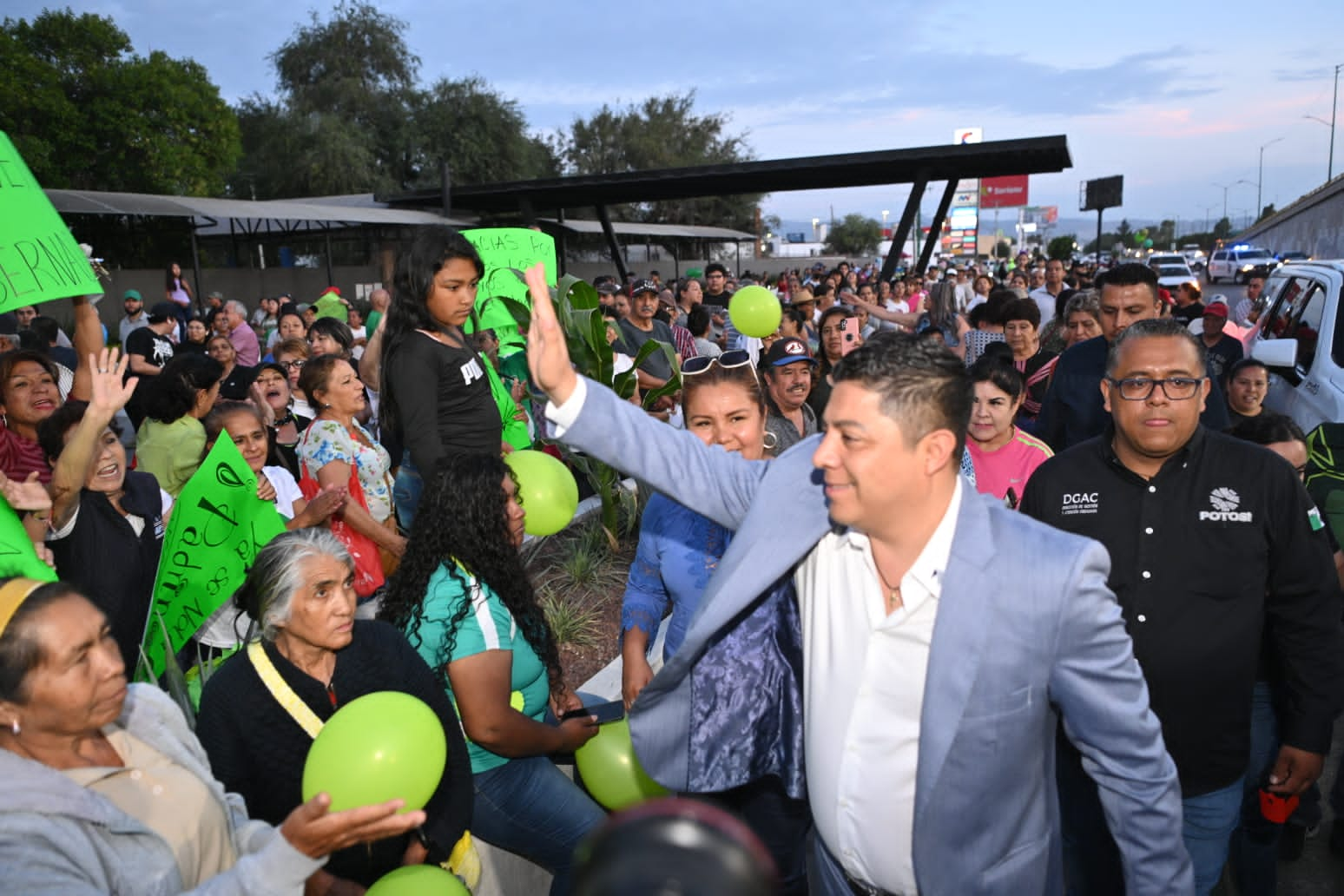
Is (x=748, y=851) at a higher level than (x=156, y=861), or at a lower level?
higher

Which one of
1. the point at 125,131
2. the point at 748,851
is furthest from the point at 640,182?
the point at 125,131

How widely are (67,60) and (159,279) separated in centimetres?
1528

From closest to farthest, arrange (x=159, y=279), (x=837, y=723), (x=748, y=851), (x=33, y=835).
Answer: (x=748, y=851) < (x=33, y=835) < (x=837, y=723) < (x=159, y=279)

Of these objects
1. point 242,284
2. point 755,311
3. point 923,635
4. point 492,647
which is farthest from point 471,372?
point 242,284

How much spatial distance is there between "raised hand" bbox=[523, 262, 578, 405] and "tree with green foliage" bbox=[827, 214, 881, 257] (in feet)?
251

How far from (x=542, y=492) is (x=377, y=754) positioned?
5.62 ft

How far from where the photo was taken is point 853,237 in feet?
258

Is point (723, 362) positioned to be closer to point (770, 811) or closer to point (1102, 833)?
point (770, 811)

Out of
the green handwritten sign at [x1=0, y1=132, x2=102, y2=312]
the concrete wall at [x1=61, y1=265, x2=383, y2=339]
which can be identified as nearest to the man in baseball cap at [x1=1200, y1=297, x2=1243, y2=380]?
the green handwritten sign at [x1=0, y1=132, x2=102, y2=312]

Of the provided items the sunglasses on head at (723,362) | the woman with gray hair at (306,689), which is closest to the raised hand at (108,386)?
the woman with gray hair at (306,689)

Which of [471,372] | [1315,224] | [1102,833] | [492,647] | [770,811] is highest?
[1315,224]

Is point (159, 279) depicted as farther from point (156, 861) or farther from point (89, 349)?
point (156, 861)

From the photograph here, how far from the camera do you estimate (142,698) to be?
6.98 ft

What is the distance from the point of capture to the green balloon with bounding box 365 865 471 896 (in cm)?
244
